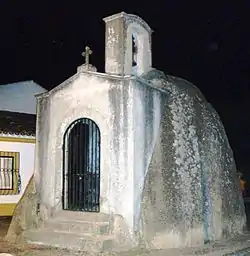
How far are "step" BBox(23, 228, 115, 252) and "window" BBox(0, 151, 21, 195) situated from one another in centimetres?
688

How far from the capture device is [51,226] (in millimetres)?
10500

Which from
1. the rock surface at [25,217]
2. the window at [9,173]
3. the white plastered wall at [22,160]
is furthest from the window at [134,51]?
the window at [9,173]

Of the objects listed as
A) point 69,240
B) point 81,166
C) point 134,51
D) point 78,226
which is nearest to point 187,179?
point 81,166

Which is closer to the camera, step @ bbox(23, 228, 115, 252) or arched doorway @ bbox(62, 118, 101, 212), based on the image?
step @ bbox(23, 228, 115, 252)

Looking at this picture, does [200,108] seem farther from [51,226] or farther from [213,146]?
[51,226]

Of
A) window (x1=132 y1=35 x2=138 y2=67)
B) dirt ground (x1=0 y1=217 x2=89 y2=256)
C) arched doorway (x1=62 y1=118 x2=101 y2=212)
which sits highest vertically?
window (x1=132 y1=35 x2=138 y2=67)

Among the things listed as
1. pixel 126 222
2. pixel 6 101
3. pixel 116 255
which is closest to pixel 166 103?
pixel 126 222

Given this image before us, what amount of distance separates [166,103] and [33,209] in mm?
4088

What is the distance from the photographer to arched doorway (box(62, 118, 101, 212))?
10578 millimetres

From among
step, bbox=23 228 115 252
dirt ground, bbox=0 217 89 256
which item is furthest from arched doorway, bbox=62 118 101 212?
dirt ground, bbox=0 217 89 256

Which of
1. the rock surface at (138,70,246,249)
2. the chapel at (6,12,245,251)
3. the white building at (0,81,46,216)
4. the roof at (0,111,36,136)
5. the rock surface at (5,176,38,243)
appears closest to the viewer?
the chapel at (6,12,245,251)

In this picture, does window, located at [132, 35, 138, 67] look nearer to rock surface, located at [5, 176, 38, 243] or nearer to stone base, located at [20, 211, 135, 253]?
stone base, located at [20, 211, 135, 253]

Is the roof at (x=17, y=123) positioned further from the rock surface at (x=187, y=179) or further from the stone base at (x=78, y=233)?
the rock surface at (x=187, y=179)

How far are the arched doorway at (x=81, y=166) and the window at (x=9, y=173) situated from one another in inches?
272
